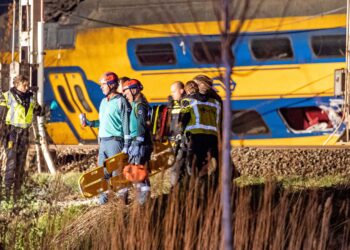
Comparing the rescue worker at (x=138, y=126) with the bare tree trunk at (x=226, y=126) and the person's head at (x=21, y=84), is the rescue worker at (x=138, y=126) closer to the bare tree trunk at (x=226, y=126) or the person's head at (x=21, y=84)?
the person's head at (x=21, y=84)

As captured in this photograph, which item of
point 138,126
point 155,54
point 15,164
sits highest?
point 155,54

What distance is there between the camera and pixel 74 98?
69.4ft

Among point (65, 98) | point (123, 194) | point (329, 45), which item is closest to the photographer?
point (123, 194)

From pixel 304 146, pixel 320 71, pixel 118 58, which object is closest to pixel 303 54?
pixel 320 71

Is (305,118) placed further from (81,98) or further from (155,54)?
(81,98)

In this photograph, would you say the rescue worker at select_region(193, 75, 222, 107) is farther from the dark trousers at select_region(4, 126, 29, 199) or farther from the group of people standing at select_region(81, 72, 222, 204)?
the dark trousers at select_region(4, 126, 29, 199)

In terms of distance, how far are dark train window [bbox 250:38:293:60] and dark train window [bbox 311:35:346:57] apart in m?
0.48

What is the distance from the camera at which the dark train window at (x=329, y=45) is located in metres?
18.9

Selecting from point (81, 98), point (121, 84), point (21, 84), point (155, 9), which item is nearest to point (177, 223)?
point (121, 84)

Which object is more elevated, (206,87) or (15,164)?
(206,87)

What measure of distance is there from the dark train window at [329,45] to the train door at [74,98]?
437 cm

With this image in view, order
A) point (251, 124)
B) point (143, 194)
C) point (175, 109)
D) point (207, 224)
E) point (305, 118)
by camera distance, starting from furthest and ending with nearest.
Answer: point (251, 124) < point (305, 118) < point (175, 109) < point (143, 194) < point (207, 224)

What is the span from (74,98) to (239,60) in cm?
339

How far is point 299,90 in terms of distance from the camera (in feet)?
63.2
